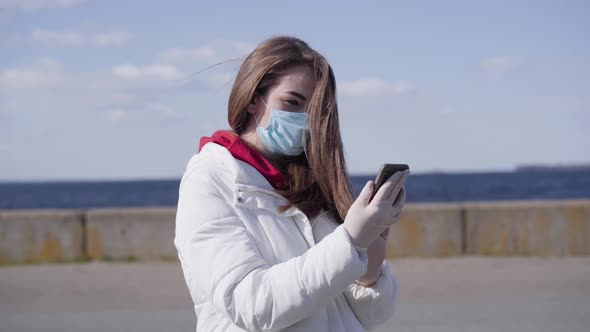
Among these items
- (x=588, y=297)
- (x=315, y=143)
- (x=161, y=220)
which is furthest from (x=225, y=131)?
(x=161, y=220)

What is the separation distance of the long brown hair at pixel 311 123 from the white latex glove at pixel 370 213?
0.21 metres

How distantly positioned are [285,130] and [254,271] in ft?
1.55

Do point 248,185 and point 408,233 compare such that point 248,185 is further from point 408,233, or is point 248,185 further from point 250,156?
point 408,233

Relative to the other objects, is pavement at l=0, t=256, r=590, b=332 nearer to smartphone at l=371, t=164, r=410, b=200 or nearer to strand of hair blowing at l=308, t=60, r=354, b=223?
strand of hair blowing at l=308, t=60, r=354, b=223

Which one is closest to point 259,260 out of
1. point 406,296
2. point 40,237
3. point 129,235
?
point 406,296

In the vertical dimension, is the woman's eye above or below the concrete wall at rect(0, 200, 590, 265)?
above

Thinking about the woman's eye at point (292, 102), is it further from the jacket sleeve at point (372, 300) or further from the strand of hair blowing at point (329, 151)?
the jacket sleeve at point (372, 300)

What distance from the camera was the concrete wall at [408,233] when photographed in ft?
33.6

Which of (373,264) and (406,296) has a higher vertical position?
(373,264)

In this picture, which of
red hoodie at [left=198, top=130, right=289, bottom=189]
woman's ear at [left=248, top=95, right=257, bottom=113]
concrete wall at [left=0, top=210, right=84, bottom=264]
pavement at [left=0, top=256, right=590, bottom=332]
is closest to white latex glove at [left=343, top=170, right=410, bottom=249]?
red hoodie at [left=198, top=130, right=289, bottom=189]

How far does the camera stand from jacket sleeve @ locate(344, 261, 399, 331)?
2422mm

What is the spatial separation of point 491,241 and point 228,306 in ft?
28.4

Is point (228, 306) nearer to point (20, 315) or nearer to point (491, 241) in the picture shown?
point (20, 315)

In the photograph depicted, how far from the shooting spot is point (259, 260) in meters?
2.18
